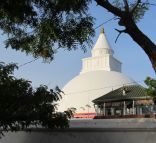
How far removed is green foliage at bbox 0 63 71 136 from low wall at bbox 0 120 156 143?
7.47 ft

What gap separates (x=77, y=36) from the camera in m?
11.2

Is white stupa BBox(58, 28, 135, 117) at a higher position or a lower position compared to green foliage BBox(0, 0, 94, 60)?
higher

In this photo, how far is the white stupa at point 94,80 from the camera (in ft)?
202

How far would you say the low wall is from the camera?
43.7ft

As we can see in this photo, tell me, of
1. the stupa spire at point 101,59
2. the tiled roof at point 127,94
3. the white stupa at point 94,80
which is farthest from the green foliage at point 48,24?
the stupa spire at point 101,59

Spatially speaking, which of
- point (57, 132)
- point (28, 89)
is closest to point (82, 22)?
point (28, 89)

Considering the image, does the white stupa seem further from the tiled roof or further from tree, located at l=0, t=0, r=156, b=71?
tree, located at l=0, t=0, r=156, b=71

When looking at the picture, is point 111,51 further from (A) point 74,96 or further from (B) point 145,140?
(B) point 145,140

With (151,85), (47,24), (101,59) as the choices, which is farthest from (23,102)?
(101,59)

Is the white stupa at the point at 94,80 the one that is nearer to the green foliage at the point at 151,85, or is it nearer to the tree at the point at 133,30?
the green foliage at the point at 151,85

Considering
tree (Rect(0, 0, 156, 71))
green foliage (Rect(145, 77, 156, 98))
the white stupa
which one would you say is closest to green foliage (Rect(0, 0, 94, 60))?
tree (Rect(0, 0, 156, 71))

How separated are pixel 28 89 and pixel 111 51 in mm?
58755

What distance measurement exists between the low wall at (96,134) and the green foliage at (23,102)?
2.28 m

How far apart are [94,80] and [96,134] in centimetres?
5073
